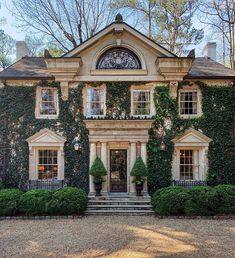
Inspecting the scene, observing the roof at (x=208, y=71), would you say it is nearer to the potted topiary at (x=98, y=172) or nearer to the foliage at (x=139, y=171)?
the foliage at (x=139, y=171)

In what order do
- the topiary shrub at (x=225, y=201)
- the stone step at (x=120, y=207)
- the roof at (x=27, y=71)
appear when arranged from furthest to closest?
1. the roof at (x=27, y=71)
2. the stone step at (x=120, y=207)
3. the topiary shrub at (x=225, y=201)

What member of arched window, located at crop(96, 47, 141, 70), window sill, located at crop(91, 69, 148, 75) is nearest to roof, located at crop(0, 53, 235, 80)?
window sill, located at crop(91, 69, 148, 75)

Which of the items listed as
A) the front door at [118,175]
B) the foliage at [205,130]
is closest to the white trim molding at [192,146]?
the foliage at [205,130]

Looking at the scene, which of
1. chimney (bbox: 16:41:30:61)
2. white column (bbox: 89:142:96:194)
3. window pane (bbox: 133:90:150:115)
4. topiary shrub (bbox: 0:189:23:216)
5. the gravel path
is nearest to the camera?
the gravel path

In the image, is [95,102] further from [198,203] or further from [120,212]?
[198,203]

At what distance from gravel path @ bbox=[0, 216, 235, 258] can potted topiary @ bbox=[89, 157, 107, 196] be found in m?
2.36

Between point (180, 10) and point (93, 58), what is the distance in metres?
12.5

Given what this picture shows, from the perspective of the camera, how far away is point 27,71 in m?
15.8

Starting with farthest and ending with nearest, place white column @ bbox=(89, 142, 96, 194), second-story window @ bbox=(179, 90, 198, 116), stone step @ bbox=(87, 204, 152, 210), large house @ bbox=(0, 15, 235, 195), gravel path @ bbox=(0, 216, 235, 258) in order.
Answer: second-story window @ bbox=(179, 90, 198, 116) < large house @ bbox=(0, 15, 235, 195) < white column @ bbox=(89, 142, 96, 194) < stone step @ bbox=(87, 204, 152, 210) < gravel path @ bbox=(0, 216, 235, 258)

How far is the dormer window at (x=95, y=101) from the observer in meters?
15.2

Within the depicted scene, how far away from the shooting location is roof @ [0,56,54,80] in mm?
15039

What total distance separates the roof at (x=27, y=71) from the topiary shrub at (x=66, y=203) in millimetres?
6401

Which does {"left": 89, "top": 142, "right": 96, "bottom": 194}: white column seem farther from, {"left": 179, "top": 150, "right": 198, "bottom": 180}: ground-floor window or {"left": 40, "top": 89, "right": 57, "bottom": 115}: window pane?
{"left": 179, "top": 150, "right": 198, "bottom": 180}: ground-floor window

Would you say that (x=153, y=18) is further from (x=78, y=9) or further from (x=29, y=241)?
(x=29, y=241)
